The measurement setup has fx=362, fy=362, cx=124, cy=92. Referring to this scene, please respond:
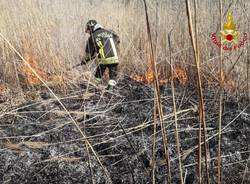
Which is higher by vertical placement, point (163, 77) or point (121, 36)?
point (121, 36)

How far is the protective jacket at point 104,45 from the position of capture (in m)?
3.82

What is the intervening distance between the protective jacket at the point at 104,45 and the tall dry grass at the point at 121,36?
0.58 feet

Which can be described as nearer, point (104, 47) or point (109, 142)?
point (109, 142)

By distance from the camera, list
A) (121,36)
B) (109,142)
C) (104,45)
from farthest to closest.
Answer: (121,36) → (104,45) → (109,142)

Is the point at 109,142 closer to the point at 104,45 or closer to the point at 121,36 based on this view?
the point at 104,45

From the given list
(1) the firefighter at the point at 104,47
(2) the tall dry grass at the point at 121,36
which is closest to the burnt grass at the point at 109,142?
(2) the tall dry grass at the point at 121,36

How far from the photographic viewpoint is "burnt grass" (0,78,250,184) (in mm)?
1786

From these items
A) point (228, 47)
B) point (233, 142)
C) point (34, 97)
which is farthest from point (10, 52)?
point (233, 142)

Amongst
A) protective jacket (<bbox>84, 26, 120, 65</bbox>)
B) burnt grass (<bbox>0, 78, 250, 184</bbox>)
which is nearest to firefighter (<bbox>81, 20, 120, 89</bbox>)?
protective jacket (<bbox>84, 26, 120, 65</bbox>)

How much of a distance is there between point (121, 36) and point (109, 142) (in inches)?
101

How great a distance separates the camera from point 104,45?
150 inches

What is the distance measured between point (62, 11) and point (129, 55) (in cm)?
140

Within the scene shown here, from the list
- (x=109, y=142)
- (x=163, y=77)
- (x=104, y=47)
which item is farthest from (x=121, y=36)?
(x=109, y=142)

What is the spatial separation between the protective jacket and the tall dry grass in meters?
0.18
